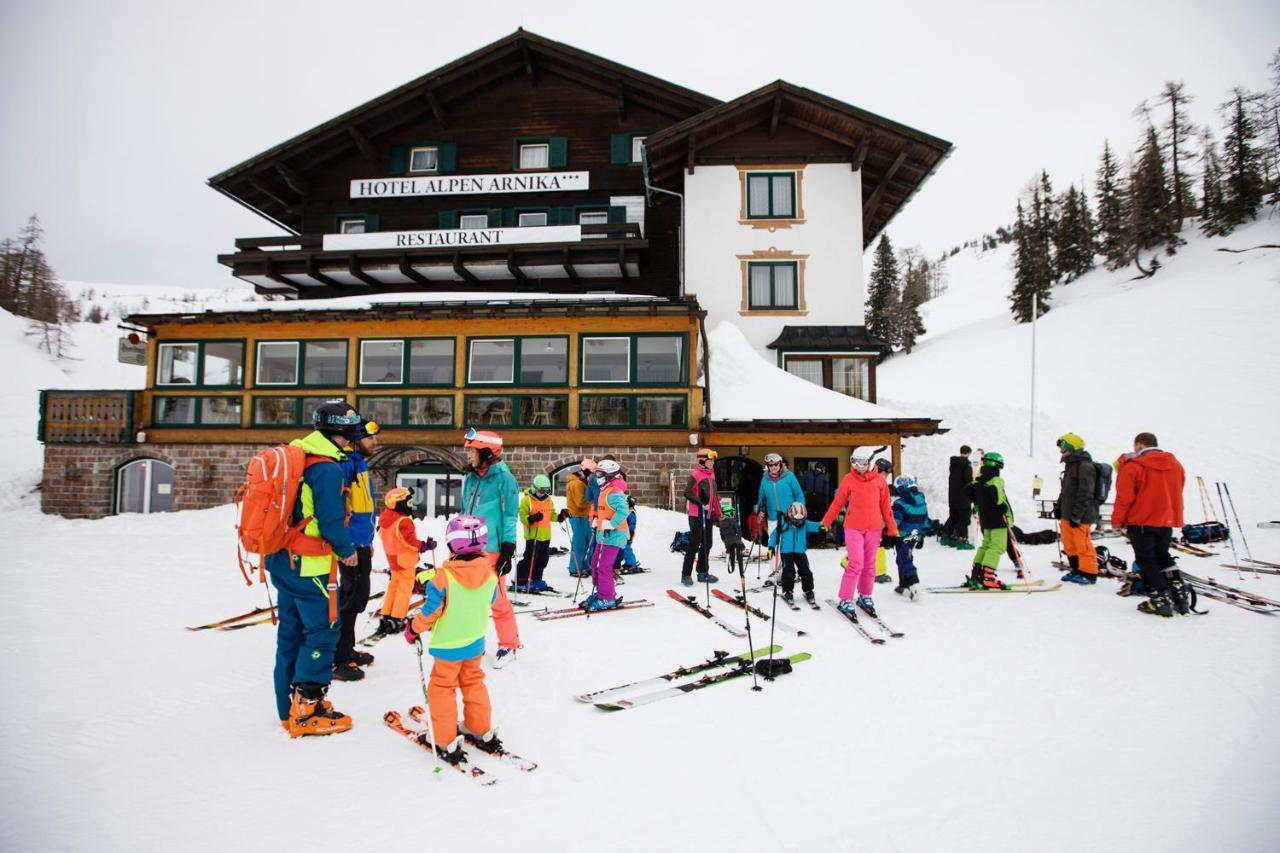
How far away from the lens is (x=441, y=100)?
22.4 meters

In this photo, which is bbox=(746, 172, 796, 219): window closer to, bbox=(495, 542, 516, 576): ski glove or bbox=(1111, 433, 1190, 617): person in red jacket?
bbox=(1111, 433, 1190, 617): person in red jacket

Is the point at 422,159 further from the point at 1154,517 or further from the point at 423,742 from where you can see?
the point at 1154,517

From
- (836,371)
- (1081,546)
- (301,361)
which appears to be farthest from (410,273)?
(1081,546)

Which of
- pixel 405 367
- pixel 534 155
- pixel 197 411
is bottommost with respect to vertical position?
pixel 197 411

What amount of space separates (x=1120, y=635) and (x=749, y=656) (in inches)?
154

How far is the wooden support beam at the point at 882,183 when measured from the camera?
20000 millimetres

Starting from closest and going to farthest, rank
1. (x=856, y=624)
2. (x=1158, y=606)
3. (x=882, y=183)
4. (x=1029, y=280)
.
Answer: (x=856, y=624) < (x=1158, y=606) < (x=882, y=183) < (x=1029, y=280)

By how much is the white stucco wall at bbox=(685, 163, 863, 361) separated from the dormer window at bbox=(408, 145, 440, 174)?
9.32m

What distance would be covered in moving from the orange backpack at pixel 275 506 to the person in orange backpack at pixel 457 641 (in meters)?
0.85

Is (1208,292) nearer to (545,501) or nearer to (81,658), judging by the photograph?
(545,501)

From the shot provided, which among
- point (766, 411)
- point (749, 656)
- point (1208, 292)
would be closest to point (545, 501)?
point (749, 656)

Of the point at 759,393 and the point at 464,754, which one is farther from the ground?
the point at 759,393

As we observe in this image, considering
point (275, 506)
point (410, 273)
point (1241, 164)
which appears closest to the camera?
point (275, 506)

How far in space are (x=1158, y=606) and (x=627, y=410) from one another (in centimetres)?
1100
